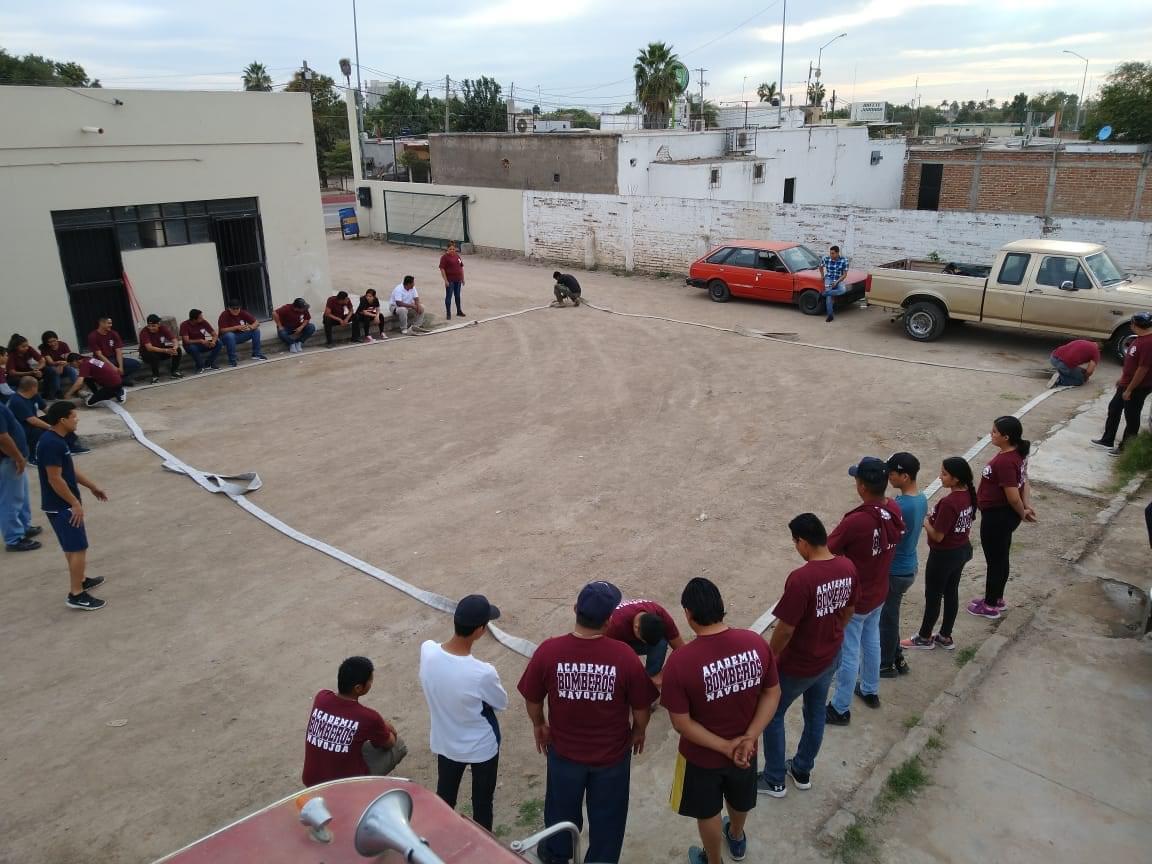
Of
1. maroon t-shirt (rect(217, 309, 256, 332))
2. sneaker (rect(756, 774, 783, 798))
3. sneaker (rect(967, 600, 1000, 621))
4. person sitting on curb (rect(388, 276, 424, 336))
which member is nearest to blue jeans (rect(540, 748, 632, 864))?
sneaker (rect(756, 774, 783, 798))

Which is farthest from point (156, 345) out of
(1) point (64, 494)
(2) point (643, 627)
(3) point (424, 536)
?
(2) point (643, 627)

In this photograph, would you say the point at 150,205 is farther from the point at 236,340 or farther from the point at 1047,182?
the point at 1047,182

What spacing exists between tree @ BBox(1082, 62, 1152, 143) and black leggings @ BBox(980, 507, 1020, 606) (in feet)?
144

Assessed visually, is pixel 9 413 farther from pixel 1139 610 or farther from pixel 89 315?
pixel 1139 610

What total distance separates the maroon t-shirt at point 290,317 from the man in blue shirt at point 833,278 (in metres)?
10.3

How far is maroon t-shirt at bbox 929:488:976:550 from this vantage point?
5.27 m

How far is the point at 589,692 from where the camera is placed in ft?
11.4

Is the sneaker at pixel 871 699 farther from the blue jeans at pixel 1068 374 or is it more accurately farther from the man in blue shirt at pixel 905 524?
the blue jeans at pixel 1068 374

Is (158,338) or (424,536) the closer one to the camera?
(424,536)

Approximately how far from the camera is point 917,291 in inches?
591

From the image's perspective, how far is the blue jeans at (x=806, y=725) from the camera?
14.0 feet

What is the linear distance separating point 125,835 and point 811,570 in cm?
391

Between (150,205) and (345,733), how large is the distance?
12740 millimetres

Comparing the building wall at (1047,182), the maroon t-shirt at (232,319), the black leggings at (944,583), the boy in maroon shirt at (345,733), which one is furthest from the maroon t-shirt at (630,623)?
the building wall at (1047,182)
